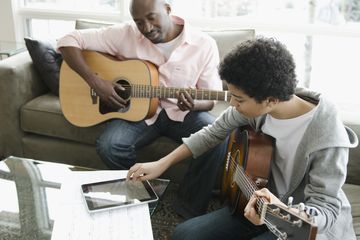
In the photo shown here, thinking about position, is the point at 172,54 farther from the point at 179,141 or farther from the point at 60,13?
the point at 60,13

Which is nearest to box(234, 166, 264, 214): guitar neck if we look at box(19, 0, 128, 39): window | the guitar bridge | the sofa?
the sofa

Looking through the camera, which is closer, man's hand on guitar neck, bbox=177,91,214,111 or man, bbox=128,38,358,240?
man, bbox=128,38,358,240

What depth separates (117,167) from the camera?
1.92 meters

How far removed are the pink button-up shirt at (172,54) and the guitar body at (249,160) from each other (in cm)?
57

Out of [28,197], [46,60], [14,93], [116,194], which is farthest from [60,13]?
[116,194]

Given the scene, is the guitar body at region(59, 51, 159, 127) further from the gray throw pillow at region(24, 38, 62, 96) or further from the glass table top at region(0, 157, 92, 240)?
the glass table top at region(0, 157, 92, 240)

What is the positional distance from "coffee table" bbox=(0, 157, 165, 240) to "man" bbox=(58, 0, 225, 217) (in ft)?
1.21

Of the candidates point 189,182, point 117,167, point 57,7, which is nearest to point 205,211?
point 189,182

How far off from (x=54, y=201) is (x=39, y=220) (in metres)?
→ 0.08

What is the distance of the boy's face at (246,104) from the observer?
3.88ft

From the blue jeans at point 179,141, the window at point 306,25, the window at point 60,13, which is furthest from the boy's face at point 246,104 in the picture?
the window at point 60,13

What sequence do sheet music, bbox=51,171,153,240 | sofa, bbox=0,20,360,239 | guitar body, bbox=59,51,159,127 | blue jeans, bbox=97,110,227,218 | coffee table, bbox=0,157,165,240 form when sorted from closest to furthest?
sheet music, bbox=51,171,153,240 → coffee table, bbox=0,157,165,240 → blue jeans, bbox=97,110,227,218 → guitar body, bbox=59,51,159,127 → sofa, bbox=0,20,360,239

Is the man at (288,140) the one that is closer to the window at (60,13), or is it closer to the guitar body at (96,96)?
the guitar body at (96,96)

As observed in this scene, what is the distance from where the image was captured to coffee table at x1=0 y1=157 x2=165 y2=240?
4.23 ft
